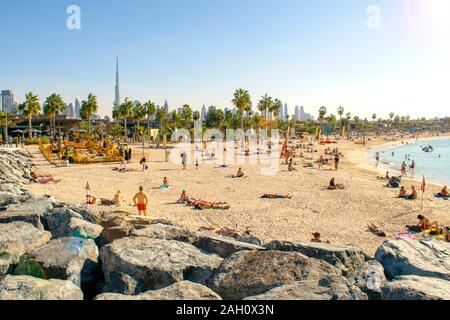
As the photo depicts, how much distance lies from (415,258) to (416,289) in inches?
68.7

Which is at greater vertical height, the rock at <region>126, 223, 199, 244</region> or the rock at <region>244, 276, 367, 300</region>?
the rock at <region>126, 223, 199, 244</region>

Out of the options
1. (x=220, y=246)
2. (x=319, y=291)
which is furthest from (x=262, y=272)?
(x=220, y=246)

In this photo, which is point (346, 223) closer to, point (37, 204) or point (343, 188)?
point (343, 188)

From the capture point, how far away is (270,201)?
70.6 feet

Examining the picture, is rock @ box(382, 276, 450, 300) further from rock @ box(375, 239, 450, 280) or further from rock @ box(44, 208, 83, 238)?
rock @ box(44, 208, 83, 238)

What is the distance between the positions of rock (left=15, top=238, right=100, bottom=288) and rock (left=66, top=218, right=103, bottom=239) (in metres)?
0.62

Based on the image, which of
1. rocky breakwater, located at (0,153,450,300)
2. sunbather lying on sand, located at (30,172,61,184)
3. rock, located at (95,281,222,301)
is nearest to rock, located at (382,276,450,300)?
rocky breakwater, located at (0,153,450,300)

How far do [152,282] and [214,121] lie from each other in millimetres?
92258

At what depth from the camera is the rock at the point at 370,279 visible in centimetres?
509

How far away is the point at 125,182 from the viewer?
2680 cm

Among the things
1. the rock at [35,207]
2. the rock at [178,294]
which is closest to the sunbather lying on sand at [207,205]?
the rock at [35,207]

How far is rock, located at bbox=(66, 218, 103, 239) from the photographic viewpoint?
750cm

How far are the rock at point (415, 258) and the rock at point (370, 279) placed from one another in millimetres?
565

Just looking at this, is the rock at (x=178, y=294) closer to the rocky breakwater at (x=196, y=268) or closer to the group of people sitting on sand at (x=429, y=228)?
the rocky breakwater at (x=196, y=268)
